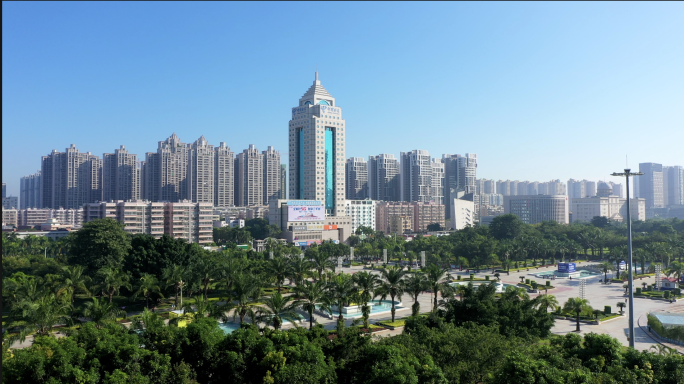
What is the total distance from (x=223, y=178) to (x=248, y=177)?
405 inches

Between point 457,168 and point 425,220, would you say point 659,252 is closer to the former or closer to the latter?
point 425,220

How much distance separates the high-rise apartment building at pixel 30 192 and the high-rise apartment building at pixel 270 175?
86578 millimetres

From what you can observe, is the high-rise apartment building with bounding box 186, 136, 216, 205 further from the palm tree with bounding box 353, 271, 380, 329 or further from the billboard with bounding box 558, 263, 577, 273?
the palm tree with bounding box 353, 271, 380, 329

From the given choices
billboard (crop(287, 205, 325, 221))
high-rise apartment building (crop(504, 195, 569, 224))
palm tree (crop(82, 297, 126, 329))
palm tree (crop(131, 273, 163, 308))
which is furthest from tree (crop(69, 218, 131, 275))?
high-rise apartment building (crop(504, 195, 569, 224))

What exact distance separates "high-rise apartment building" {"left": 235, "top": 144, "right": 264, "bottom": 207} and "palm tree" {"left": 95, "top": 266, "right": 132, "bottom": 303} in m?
131

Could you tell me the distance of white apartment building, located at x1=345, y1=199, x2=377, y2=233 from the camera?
4478 inches

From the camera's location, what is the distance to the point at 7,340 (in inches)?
811

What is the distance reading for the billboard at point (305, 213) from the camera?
94594mm

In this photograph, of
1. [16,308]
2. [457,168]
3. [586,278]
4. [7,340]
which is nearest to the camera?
[7,340]

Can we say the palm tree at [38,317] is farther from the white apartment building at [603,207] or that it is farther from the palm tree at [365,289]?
the white apartment building at [603,207]

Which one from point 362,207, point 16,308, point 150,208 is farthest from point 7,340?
point 362,207

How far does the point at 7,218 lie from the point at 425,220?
115 meters

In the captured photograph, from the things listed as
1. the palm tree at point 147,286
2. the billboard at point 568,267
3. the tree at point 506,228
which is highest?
the tree at point 506,228

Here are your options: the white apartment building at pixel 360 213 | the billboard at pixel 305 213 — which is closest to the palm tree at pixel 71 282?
the billboard at pixel 305 213
